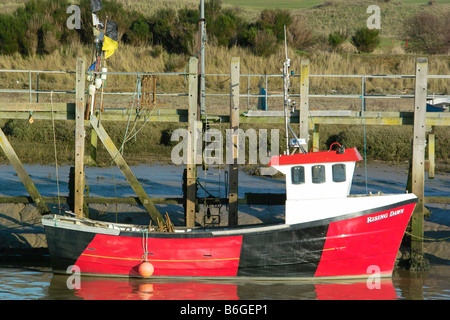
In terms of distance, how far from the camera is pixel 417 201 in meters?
14.9

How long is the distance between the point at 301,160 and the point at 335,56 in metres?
20.0

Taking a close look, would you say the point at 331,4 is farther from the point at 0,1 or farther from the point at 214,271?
the point at 214,271

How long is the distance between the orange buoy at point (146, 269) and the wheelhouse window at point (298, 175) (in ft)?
11.4

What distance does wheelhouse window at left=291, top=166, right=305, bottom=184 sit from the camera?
14.3m

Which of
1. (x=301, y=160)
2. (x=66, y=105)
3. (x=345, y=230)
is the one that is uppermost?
(x=66, y=105)

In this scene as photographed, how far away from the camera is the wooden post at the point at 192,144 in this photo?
15.7 metres

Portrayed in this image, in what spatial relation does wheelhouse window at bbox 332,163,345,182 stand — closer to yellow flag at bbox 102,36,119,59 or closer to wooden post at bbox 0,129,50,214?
yellow flag at bbox 102,36,119,59

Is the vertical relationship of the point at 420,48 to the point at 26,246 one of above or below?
above

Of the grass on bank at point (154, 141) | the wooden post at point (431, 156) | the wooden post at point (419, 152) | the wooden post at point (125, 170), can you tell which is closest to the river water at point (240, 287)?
the wooden post at point (419, 152)

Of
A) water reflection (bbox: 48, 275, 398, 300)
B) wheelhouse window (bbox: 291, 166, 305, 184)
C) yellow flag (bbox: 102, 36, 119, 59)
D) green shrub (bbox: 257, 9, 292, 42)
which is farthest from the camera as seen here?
green shrub (bbox: 257, 9, 292, 42)

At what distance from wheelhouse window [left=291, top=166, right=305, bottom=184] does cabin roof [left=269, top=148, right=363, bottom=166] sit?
0.15 m

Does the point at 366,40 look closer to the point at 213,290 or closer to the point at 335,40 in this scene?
the point at 335,40

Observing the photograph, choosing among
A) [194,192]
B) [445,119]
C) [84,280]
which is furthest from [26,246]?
[445,119]

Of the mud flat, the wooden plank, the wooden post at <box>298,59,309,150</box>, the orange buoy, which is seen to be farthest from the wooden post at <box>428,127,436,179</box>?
the wooden plank
